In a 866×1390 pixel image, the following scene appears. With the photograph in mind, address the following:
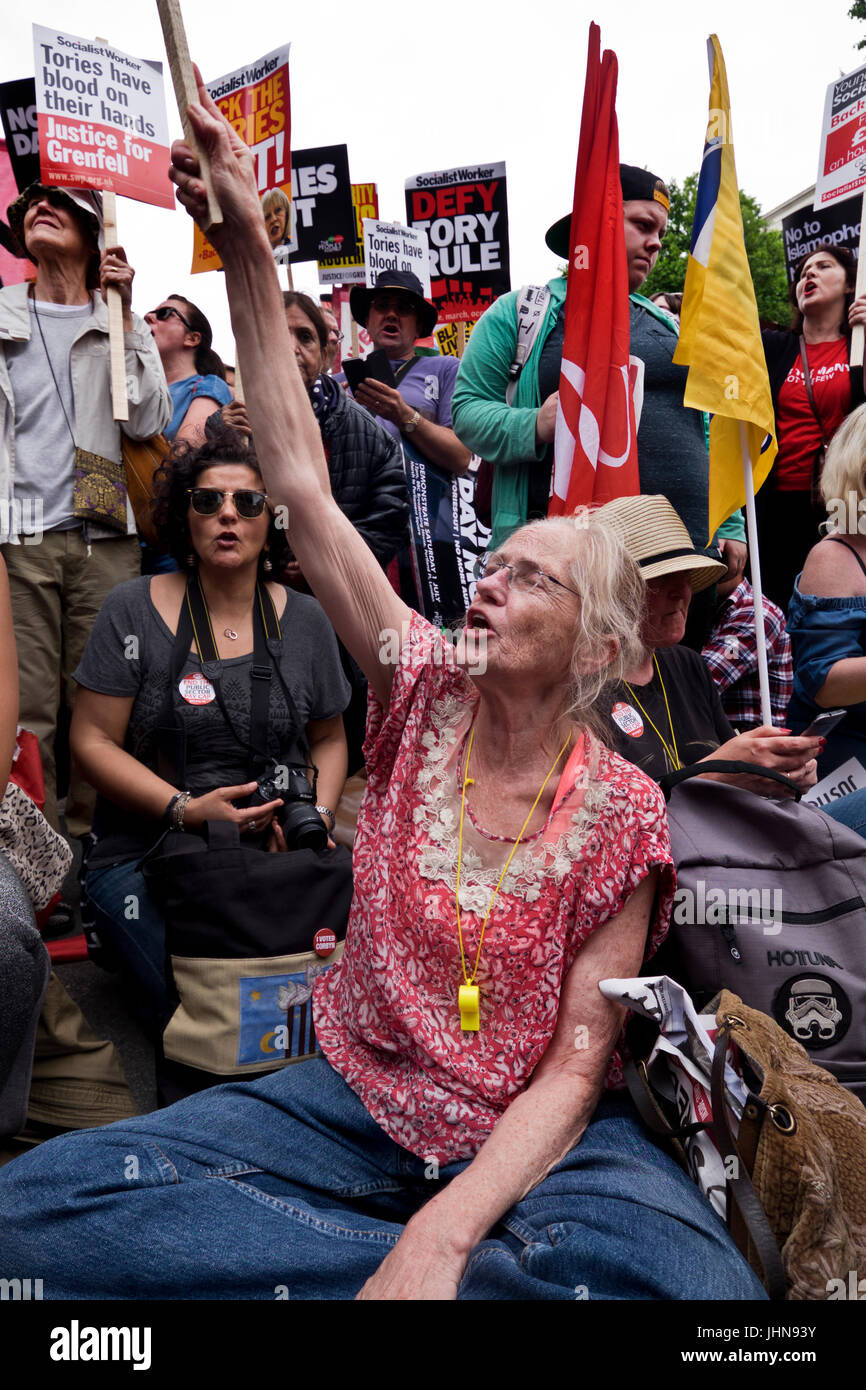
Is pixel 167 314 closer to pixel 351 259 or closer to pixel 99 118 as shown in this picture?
pixel 99 118

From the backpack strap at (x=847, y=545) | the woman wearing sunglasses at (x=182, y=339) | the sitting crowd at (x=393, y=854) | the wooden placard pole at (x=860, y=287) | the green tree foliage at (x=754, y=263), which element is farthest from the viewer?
the green tree foliage at (x=754, y=263)

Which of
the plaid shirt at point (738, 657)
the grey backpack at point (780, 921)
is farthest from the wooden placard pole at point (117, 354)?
the grey backpack at point (780, 921)

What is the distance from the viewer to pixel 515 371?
14.3 ft

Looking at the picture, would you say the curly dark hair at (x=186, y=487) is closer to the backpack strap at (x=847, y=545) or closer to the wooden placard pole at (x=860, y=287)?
the backpack strap at (x=847, y=545)

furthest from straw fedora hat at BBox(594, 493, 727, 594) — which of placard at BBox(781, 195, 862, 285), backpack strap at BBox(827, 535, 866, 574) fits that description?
placard at BBox(781, 195, 862, 285)

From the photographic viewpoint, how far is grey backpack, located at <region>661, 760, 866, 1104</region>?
2.16 metres

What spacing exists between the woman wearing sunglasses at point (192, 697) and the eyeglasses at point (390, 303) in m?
2.54

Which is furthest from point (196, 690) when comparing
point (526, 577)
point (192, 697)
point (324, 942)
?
point (526, 577)

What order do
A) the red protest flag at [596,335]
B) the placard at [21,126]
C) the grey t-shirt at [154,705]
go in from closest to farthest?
the grey t-shirt at [154,705] < the red protest flag at [596,335] < the placard at [21,126]

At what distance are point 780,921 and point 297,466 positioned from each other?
1.25m

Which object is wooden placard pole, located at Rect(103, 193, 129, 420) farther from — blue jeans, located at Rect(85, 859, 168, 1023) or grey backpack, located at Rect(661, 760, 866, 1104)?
grey backpack, located at Rect(661, 760, 866, 1104)

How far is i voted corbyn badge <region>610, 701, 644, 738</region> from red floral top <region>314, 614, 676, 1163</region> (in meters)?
0.69

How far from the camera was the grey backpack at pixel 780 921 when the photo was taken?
2.16 m
